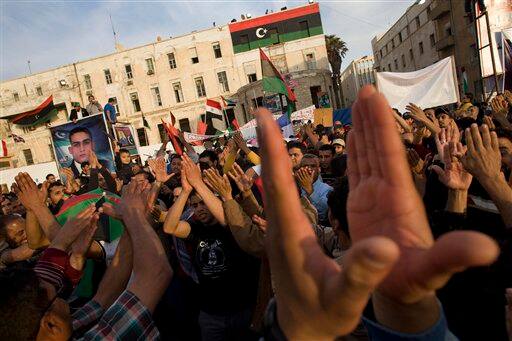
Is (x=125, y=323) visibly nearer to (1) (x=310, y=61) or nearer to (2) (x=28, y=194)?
(2) (x=28, y=194)

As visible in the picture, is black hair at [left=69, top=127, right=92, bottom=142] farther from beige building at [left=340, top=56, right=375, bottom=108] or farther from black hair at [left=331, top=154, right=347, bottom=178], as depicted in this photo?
beige building at [left=340, top=56, right=375, bottom=108]

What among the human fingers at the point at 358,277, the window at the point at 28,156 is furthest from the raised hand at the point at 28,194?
the window at the point at 28,156

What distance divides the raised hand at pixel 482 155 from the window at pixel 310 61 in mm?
39262

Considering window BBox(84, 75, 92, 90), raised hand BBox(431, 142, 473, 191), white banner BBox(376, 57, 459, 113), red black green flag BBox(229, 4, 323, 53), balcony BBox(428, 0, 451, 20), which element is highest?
red black green flag BBox(229, 4, 323, 53)

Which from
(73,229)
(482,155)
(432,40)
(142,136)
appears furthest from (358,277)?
(142,136)

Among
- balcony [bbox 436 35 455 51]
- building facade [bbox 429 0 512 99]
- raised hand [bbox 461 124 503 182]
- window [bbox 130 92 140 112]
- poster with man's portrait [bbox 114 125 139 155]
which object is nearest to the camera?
raised hand [bbox 461 124 503 182]

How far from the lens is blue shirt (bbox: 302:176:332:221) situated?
346 centimetres

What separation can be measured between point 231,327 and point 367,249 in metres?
2.70

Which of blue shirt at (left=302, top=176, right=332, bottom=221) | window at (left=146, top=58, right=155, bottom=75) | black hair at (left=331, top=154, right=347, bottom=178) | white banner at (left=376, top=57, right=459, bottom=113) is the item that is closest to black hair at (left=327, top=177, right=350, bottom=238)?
blue shirt at (left=302, top=176, right=332, bottom=221)

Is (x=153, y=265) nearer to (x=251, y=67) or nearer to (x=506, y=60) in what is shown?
(x=506, y=60)

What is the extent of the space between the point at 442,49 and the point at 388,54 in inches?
666

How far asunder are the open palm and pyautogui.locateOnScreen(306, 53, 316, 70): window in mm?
40442

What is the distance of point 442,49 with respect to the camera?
1164 inches

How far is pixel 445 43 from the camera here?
28.4 m
